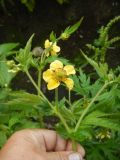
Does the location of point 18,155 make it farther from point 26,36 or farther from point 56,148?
point 26,36

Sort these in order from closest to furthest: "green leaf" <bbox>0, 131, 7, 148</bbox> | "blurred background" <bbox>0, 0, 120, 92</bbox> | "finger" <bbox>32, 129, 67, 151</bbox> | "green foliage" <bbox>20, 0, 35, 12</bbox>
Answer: "finger" <bbox>32, 129, 67, 151</bbox>
"green leaf" <bbox>0, 131, 7, 148</bbox>
"blurred background" <bbox>0, 0, 120, 92</bbox>
"green foliage" <bbox>20, 0, 35, 12</bbox>

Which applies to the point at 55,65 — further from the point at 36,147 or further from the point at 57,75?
the point at 36,147

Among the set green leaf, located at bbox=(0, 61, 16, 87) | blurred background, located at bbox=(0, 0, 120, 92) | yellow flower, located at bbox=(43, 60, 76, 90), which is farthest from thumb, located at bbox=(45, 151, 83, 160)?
→ blurred background, located at bbox=(0, 0, 120, 92)

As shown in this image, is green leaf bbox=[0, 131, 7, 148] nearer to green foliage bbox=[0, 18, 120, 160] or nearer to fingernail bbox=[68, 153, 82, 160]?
green foliage bbox=[0, 18, 120, 160]

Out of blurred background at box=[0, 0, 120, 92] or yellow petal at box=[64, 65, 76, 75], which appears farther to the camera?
blurred background at box=[0, 0, 120, 92]

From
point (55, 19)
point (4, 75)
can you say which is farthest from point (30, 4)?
point (4, 75)

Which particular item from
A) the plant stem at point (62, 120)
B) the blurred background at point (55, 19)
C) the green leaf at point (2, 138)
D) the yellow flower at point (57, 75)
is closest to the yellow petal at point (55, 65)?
the yellow flower at point (57, 75)

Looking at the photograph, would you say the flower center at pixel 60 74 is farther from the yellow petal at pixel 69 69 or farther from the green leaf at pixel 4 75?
the green leaf at pixel 4 75
